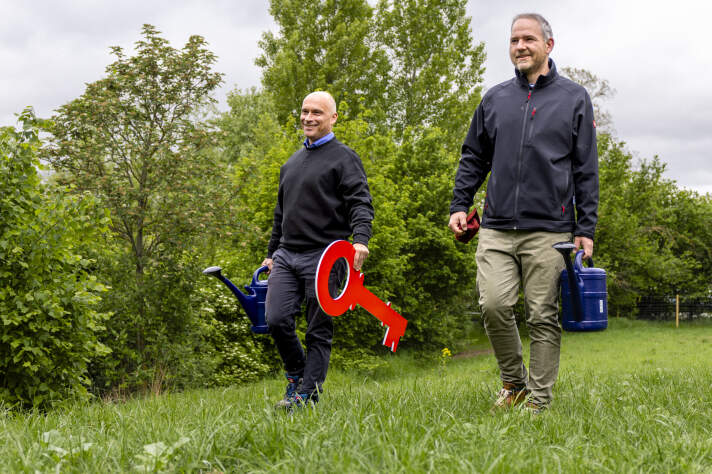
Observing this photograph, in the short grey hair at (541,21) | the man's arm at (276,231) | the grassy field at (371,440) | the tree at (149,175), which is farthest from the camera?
the tree at (149,175)

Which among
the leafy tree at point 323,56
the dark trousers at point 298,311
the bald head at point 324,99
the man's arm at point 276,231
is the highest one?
the leafy tree at point 323,56

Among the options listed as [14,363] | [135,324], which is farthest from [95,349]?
[135,324]

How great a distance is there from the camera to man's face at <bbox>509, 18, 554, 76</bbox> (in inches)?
153

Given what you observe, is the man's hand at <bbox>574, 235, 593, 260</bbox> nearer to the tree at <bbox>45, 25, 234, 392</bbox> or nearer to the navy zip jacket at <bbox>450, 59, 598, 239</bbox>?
the navy zip jacket at <bbox>450, 59, 598, 239</bbox>

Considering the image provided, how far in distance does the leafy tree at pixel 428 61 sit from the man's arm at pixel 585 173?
2158 centimetres

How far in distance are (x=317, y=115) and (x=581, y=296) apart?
201 centimetres

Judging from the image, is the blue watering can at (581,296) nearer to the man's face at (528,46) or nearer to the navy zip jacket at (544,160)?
the navy zip jacket at (544,160)

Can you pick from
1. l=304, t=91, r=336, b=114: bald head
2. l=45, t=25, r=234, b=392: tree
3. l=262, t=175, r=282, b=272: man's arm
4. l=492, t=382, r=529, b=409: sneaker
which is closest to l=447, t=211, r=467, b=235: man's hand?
l=492, t=382, r=529, b=409: sneaker

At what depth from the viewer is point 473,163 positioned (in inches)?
168

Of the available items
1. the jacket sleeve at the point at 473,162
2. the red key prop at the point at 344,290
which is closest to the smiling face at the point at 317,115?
the red key prop at the point at 344,290

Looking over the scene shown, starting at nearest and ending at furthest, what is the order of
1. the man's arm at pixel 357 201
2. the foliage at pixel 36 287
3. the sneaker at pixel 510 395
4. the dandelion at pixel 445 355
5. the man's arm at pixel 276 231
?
the sneaker at pixel 510 395 → the man's arm at pixel 357 201 → the man's arm at pixel 276 231 → the foliage at pixel 36 287 → the dandelion at pixel 445 355

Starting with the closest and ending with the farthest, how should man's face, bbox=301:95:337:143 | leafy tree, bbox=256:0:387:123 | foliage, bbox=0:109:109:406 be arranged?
man's face, bbox=301:95:337:143, foliage, bbox=0:109:109:406, leafy tree, bbox=256:0:387:123

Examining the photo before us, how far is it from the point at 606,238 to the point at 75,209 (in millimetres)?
26942

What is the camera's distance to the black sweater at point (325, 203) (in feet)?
13.6
